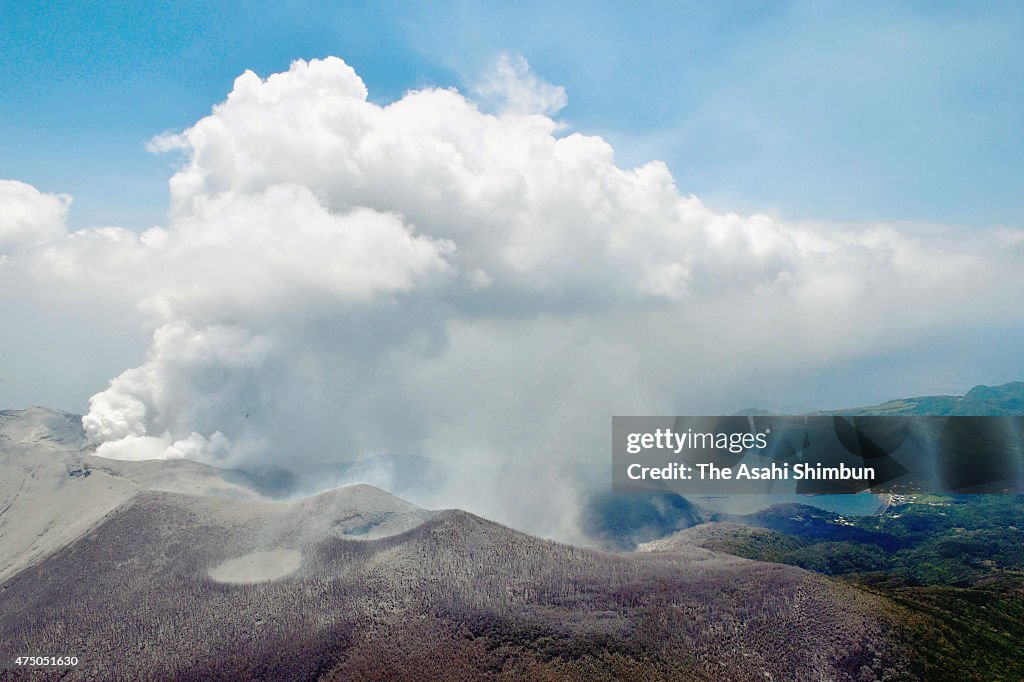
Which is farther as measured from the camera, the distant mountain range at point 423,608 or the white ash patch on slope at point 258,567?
the white ash patch on slope at point 258,567

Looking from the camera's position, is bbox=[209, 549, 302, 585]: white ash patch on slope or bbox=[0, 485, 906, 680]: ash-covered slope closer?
bbox=[0, 485, 906, 680]: ash-covered slope

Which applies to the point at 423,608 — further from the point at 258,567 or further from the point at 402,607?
the point at 258,567

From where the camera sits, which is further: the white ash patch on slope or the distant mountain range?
the white ash patch on slope

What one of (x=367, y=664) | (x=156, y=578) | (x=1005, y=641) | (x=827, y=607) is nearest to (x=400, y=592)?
(x=367, y=664)

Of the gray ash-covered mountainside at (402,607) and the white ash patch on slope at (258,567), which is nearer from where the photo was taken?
the gray ash-covered mountainside at (402,607)

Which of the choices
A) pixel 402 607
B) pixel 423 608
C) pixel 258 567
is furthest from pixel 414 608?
pixel 258 567
